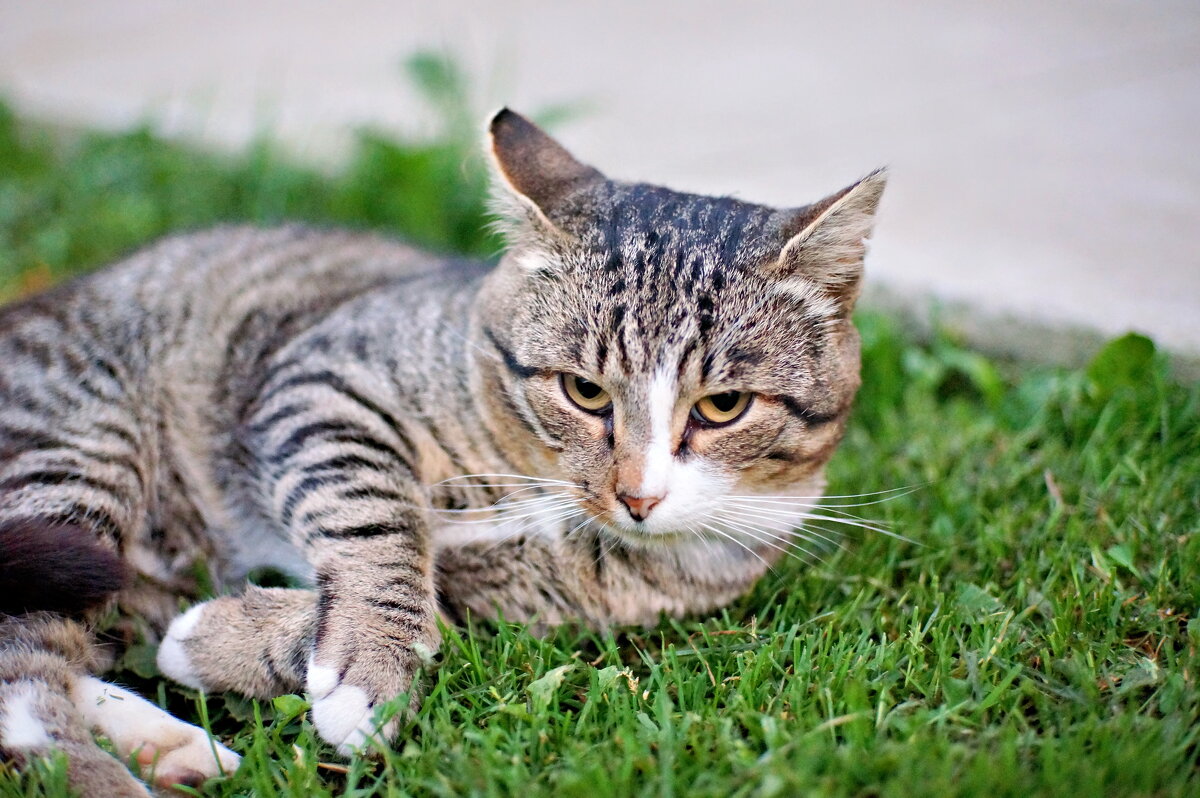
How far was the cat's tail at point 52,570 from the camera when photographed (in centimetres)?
200

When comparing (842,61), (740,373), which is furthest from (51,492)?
(842,61)

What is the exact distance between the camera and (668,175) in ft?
14.2

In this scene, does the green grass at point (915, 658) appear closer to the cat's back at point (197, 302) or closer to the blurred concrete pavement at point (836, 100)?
the blurred concrete pavement at point (836, 100)

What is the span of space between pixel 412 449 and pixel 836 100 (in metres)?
3.60

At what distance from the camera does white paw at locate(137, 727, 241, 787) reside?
188 cm

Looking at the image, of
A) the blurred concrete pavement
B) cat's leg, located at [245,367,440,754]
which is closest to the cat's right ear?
cat's leg, located at [245,367,440,754]

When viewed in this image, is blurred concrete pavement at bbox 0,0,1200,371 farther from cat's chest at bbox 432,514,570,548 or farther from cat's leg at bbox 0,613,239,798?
cat's leg at bbox 0,613,239,798

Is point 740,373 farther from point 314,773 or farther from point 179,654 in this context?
point 179,654

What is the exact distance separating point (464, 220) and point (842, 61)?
2641mm

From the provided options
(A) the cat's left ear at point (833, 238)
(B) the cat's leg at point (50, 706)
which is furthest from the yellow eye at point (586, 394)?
(B) the cat's leg at point (50, 706)

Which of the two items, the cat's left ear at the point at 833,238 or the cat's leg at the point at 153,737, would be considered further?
the cat's left ear at the point at 833,238

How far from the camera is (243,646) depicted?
2141 millimetres

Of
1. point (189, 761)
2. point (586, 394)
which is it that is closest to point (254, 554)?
point (189, 761)

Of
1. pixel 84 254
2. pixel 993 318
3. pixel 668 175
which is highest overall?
pixel 668 175
